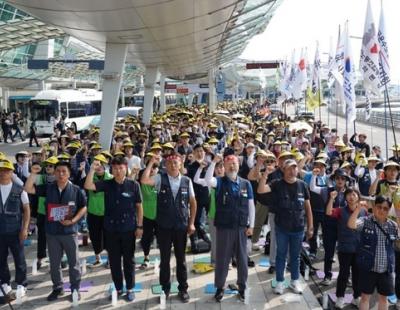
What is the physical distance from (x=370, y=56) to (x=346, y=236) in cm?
554

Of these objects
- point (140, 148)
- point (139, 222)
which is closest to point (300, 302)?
point (139, 222)

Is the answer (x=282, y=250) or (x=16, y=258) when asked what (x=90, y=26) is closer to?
(x=16, y=258)

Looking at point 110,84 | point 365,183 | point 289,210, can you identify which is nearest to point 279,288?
point 289,210

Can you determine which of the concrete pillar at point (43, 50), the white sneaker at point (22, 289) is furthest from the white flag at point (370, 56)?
the concrete pillar at point (43, 50)

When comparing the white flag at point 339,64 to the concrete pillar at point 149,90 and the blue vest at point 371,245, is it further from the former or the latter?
the concrete pillar at point 149,90

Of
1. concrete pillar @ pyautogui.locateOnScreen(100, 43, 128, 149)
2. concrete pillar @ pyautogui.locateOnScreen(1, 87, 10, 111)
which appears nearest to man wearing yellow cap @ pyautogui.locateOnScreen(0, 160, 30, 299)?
concrete pillar @ pyautogui.locateOnScreen(100, 43, 128, 149)

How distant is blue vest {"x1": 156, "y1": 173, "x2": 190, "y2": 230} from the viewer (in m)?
5.80

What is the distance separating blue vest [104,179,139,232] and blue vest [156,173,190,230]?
35 cm

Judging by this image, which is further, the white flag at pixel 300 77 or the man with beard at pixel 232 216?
the white flag at pixel 300 77

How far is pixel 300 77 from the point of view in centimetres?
2148

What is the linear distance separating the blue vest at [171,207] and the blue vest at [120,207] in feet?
1.14

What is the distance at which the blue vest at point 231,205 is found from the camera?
5.79 metres

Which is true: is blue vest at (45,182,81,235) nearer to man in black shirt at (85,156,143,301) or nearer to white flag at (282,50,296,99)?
man in black shirt at (85,156,143,301)

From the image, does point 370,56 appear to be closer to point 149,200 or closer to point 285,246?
point 285,246
